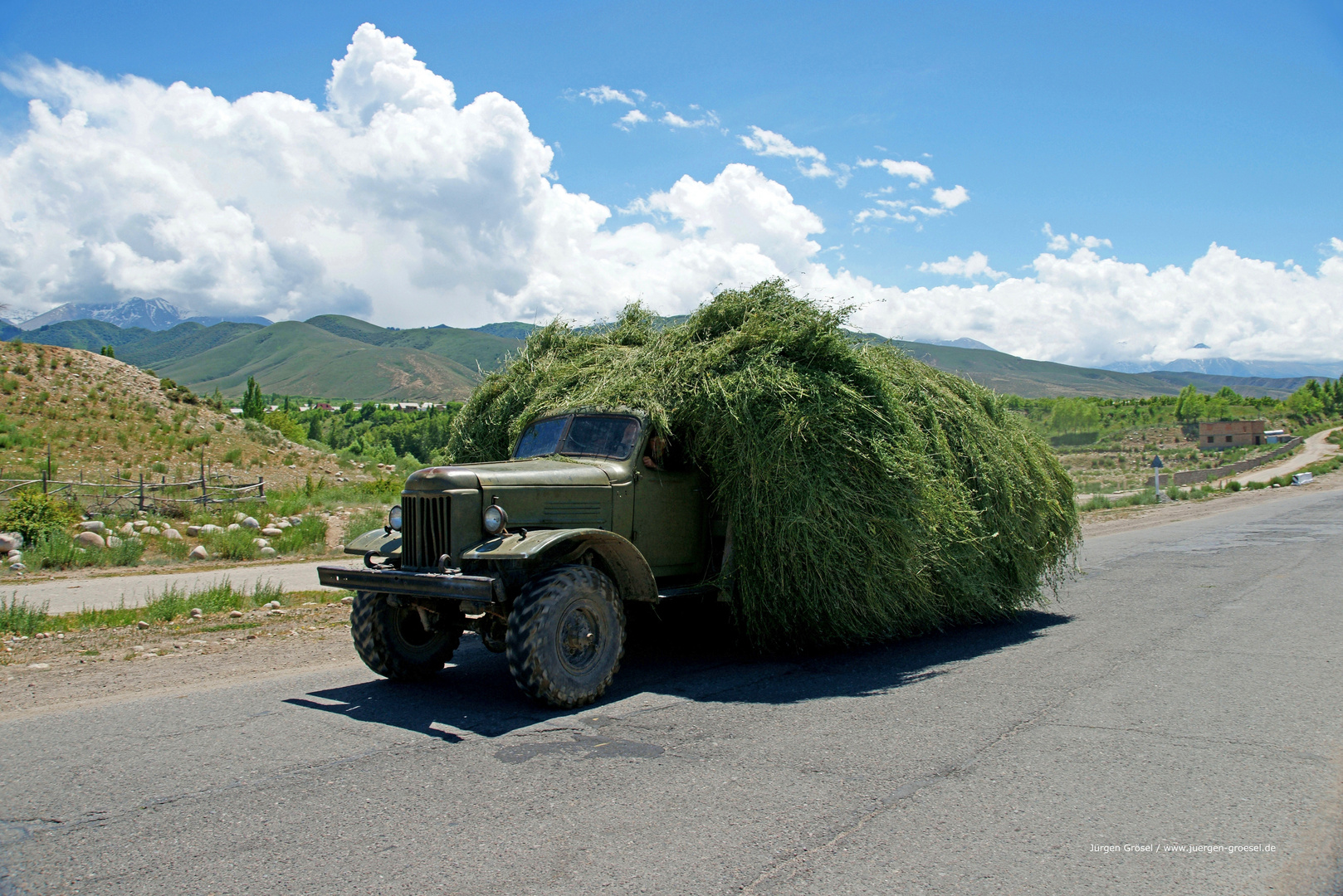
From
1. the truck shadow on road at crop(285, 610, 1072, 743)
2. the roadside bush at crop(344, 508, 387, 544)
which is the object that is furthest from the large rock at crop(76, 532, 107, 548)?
the truck shadow on road at crop(285, 610, 1072, 743)

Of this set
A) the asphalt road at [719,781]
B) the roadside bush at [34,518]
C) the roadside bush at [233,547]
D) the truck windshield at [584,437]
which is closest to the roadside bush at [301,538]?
the roadside bush at [233,547]

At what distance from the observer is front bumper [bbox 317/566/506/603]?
18.6 feet

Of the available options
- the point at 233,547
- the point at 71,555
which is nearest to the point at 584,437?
the point at 233,547

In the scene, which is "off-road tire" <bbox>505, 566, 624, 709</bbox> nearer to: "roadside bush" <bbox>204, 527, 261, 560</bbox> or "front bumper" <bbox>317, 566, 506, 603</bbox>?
"front bumper" <bbox>317, 566, 506, 603</bbox>

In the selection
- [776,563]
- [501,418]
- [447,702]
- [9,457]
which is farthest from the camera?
[9,457]

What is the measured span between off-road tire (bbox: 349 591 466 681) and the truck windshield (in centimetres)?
181

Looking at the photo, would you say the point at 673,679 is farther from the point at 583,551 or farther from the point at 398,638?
the point at 398,638

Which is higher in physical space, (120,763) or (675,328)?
(675,328)

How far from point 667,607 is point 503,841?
4339 mm

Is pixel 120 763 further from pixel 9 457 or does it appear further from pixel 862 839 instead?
pixel 9 457

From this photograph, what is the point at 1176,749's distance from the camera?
4977 mm

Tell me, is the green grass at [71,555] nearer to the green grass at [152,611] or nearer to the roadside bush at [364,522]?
the roadside bush at [364,522]

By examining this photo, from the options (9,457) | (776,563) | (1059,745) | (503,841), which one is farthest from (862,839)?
(9,457)

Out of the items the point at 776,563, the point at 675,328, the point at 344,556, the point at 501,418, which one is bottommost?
the point at 344,556
